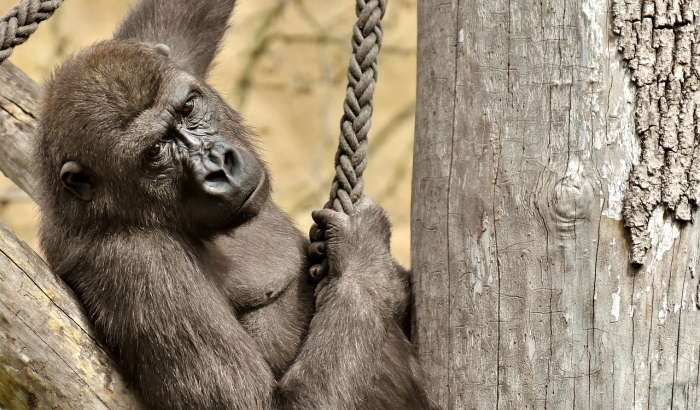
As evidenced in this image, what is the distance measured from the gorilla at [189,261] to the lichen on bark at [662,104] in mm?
1163

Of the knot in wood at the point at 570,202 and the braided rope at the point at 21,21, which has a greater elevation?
the braided rope at the point at 21,21

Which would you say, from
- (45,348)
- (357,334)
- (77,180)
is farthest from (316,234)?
(45,348)

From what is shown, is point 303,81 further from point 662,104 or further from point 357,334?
point 662,104

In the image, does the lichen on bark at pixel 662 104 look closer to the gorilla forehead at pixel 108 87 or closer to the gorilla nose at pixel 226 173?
the gorilla nose at pixel 226 173

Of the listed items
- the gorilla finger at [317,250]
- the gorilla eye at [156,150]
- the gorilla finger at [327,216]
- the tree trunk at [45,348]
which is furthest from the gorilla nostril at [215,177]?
the tree trunk at [45,348]

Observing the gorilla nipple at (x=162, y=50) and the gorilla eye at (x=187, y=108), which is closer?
the gorilla eye at (x=187, y=108)

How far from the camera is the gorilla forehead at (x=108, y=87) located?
3225 mm

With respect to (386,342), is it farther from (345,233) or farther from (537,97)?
(537,97)

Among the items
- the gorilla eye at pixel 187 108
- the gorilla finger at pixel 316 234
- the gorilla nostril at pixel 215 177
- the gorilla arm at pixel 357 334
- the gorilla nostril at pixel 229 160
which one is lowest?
the gorilla arm at pixel 357 334

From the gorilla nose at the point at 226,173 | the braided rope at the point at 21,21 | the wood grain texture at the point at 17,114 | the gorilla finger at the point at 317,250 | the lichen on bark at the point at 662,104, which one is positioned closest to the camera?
the lichen on bark at the point at 662,104

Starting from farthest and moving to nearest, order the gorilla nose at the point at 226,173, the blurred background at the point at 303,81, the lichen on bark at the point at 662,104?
the blurred background at the point at 303,81 < the gorilla nose at the point at 226,173 < the lichen on bark at the point at 662,104

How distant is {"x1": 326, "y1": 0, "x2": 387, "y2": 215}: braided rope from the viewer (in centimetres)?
324

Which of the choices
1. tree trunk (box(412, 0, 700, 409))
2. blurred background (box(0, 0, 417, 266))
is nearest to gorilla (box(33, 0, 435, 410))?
tree trunk (box(412, 0, 700, 409))

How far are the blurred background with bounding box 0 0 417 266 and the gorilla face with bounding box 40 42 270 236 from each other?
293 inches
